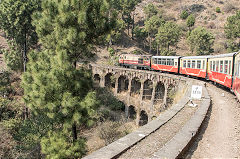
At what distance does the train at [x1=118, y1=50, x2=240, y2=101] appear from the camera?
10.2 metres

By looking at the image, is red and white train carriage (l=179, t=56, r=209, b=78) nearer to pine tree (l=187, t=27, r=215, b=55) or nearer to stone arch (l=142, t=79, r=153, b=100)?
stone arch (l=142, t=79, r=153, b=100)

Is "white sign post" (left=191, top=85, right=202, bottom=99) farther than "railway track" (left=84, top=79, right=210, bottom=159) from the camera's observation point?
Yes

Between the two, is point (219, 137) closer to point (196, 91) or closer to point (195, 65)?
point (196, 91)

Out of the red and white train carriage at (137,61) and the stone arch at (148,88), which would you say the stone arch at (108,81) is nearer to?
the red and white train carriage at (137,61)

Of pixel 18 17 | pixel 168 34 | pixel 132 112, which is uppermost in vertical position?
pixel 168 34

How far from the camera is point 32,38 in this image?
72.0 ft

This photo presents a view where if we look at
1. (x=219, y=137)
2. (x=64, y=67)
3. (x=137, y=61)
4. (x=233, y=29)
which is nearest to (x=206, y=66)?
(x=219, y=137)

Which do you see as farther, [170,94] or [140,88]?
[140,88]

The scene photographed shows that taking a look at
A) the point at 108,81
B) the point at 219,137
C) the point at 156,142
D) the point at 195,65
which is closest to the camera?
the point at 156,142

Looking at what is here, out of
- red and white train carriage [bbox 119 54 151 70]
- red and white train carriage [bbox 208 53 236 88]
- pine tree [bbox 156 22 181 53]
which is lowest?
red and white train carriage [bbox 208 53 236 88]

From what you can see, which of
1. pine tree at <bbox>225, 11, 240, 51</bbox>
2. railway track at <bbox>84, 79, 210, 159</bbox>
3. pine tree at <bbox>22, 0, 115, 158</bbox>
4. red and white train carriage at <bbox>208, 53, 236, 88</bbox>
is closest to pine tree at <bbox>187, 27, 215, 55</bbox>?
pine tree at <bbox>225, 11, 240, 51</bbox>

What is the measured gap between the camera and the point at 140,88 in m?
29.0

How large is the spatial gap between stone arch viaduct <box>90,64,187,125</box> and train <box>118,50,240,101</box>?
2.08m

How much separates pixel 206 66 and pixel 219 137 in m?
12.2
